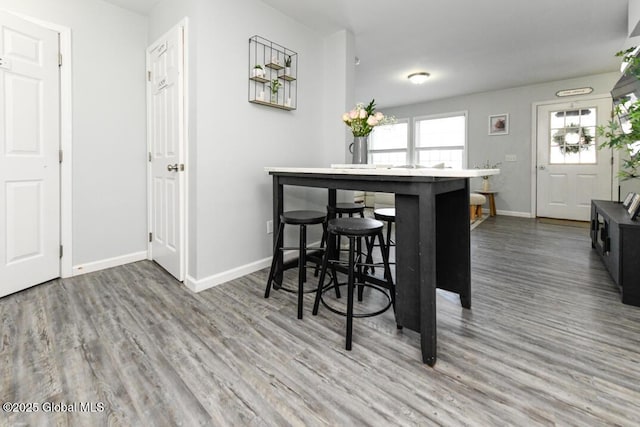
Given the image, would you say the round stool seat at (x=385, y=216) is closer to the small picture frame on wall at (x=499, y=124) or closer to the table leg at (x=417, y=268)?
the table leg at (x=417, y=268)

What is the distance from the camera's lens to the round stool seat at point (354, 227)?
1648mm

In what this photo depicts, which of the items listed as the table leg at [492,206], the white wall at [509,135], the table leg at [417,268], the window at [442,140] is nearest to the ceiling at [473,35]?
the white wall at [509,135]

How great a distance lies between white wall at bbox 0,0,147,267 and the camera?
8.39 feet

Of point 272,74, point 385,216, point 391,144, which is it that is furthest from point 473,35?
point 391,144

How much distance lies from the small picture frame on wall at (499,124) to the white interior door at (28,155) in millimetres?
6451

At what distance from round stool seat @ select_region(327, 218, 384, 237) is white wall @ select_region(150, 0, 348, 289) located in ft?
3.59

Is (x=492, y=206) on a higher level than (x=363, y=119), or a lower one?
lower

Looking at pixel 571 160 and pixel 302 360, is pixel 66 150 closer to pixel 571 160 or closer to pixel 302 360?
pixel 302 360

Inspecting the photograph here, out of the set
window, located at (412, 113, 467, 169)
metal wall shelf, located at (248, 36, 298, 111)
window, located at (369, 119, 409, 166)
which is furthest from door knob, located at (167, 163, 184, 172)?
window, located at (412, 113, 467, 169)

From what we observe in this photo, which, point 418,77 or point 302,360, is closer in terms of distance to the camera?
point 302,360

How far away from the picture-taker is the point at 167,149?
8.66 ft

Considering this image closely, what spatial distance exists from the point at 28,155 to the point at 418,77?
483 centimetres

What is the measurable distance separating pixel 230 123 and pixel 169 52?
767 millimetres

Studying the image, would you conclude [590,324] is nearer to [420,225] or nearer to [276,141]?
[420,225]
